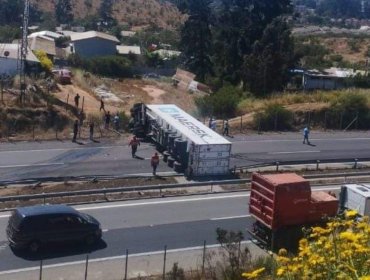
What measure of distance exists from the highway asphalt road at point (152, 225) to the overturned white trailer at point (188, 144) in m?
2.87

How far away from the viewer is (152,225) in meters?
23.5

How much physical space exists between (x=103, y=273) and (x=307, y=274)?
12.1 metres

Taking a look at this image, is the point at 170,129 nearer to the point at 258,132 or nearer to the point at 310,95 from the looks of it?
the point at 258,132

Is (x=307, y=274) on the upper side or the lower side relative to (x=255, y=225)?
upper

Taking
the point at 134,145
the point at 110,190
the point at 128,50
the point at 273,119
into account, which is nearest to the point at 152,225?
the point at 110,190

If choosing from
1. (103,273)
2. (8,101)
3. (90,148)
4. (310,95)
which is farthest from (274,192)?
(310,95)

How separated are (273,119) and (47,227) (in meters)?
24.7

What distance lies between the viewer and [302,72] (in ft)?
212

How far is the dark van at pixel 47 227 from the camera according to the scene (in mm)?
19625

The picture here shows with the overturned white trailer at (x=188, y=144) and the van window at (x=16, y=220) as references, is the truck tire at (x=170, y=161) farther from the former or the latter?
the van window at (x=16, y=220)

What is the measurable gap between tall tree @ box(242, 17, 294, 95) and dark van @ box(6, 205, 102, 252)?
35.0m

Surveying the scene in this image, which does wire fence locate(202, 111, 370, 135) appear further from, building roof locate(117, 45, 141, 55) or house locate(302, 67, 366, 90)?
building roof locate(117, 45, 141, 55)

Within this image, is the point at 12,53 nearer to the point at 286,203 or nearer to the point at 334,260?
the point at 286,203

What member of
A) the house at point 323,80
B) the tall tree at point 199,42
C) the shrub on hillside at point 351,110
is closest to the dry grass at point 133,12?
the tall tree at point 199,42
